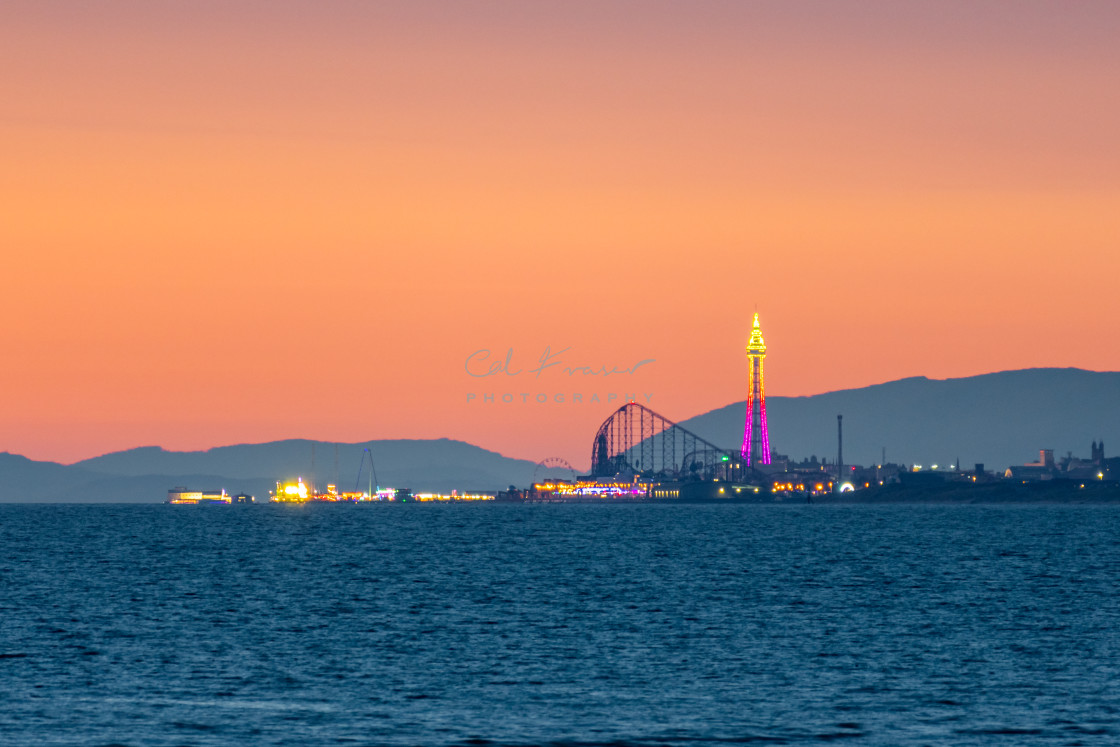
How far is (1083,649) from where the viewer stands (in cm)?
6141

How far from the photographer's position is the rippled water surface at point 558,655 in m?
42.6

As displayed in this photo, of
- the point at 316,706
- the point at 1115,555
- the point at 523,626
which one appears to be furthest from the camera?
the point at 1115,555

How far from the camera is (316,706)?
46219 mm

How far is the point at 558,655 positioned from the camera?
59.1m

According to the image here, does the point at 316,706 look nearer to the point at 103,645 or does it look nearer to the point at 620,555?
the point at 103,645

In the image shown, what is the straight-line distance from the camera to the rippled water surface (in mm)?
42625

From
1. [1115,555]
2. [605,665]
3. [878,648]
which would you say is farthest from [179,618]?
[1115,555]

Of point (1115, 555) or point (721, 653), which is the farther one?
point (1115, 555)

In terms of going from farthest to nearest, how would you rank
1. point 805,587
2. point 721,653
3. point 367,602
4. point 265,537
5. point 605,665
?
point 265,537 → point 805,587 → point 367,602 → point 721,653 → point 605,665

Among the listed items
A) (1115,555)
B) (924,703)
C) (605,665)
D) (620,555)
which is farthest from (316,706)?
(1115,555)

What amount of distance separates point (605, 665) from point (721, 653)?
620cm

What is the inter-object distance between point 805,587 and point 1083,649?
36123 millimetres

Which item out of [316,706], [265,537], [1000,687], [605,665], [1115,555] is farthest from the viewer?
[265,537]

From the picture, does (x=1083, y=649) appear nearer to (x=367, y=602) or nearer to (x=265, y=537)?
(x=367, y=602)
